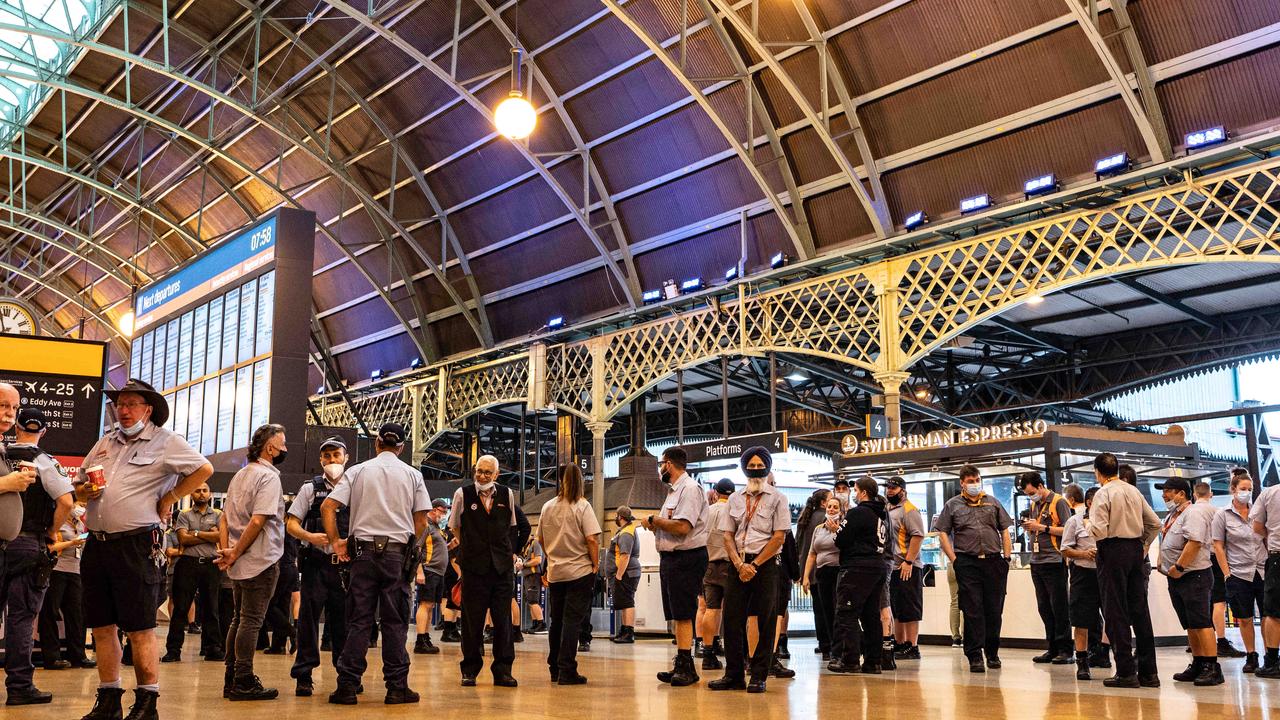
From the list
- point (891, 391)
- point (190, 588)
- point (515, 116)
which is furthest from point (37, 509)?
point (891, 391)

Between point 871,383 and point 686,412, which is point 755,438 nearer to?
point 871,383

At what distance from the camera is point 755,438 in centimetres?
1869

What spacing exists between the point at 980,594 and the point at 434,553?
248 inches

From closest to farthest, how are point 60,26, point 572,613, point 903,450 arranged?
point 572,613, point 903,450, point 60,26

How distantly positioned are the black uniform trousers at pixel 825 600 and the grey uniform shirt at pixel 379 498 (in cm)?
424

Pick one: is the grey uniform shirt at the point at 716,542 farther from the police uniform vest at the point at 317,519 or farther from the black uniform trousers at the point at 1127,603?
the black uniform trousers at the point at 1127,603

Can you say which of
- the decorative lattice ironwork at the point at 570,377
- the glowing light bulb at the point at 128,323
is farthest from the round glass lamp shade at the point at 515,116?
the glowing light bulb at the point at 128,323

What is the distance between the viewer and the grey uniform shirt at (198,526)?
10859 millimetres

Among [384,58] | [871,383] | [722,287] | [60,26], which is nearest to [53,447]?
[722,287]

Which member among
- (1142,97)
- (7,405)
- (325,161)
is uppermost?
(325,161)

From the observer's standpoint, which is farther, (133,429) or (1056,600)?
(1056,600)

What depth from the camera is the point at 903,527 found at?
1124 cm

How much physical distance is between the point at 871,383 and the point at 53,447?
17.8 meters

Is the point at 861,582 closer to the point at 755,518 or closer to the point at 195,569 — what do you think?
the point at 755,518
